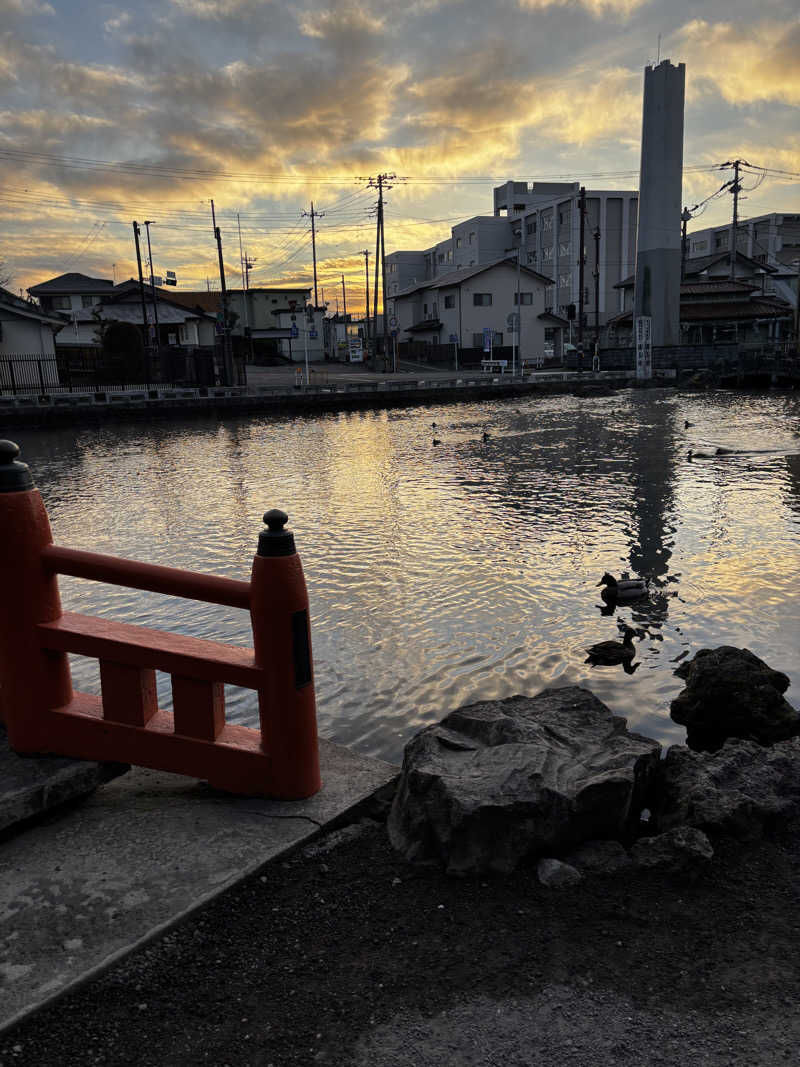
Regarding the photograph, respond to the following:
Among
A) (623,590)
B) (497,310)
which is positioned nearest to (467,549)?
(623,590)

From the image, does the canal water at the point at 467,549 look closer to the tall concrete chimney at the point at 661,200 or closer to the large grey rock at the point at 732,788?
the large grey rock at the point at 732,788

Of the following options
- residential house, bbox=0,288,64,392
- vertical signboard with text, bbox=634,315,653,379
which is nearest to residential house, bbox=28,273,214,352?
residential house, bbox=0,288,64,392

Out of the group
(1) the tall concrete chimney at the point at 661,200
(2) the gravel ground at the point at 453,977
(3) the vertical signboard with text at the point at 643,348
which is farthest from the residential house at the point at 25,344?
(2) the gravel ground at the point at 453,977

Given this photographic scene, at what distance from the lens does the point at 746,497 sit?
1108cm

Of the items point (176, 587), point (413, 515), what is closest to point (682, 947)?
point (176, 587)

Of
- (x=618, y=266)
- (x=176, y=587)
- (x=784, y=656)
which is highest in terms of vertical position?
(x=618, y=266)

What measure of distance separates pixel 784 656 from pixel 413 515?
19.5ft

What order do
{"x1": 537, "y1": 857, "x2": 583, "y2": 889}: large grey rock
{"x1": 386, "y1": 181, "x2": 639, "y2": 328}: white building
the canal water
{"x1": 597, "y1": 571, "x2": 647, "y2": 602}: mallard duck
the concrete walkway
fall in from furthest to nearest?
{"x1": 386, "y1": 181, "x2": 639, "y2": 328}: white building < {"x1": 597, "y1": 571, "x2": 647, "y2": 602}: mallard duck < the canal water < {"x1": 537, "y1": 857, "x2": 583, "y2": 889}: large grey rock < the concrete walkway

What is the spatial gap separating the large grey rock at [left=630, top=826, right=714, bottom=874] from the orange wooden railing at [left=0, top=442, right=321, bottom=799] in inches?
49.6

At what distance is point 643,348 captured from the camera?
40000mm

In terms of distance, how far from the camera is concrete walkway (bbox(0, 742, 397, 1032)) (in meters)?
2.22

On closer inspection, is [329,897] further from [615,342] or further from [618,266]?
[618,266]

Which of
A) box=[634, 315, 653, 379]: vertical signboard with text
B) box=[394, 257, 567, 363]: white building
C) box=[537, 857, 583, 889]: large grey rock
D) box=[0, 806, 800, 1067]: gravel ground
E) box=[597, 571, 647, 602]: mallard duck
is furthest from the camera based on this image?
box=[394, 257, 567, 363]: white building

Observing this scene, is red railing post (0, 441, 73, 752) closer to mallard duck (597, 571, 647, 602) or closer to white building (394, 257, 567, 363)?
mallard duck (597, 571, 647, 602)
